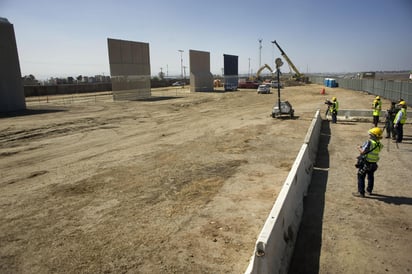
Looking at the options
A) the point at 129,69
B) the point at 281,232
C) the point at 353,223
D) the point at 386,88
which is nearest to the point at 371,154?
the point at 353,223

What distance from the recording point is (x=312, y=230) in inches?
231

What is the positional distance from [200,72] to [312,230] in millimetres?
49042

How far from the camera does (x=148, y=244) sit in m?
Answer: 5.45

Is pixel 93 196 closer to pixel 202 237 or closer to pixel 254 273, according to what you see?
pixel 202 237

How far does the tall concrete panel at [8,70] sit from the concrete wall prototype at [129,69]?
34.8 ft

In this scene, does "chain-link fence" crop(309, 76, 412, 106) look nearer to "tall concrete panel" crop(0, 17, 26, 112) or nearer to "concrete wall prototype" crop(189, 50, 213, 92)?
"concrete wall prototype" crop(189, 50, 213, 92)

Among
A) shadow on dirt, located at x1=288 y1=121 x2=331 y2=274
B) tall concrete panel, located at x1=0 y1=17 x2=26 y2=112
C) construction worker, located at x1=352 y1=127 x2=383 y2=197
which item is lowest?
shadow on dirt, located at x1=288 y1=121 x2=331 y2=274

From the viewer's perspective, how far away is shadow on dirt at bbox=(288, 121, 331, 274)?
15.8 feet

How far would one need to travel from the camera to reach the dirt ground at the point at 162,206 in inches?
199

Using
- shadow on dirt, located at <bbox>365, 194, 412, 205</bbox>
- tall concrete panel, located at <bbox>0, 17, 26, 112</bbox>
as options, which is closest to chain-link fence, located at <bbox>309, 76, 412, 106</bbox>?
shadow on dirt, located at <bbox>365, 194, 412, 205</bbox>

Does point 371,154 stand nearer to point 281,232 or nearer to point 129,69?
point 281,232

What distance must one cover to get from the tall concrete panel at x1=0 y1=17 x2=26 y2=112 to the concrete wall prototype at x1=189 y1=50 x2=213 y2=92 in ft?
95.9

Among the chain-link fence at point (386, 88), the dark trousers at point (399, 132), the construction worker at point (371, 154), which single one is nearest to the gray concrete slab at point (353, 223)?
the construction worker at point (371, 154)

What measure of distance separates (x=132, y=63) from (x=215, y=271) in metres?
36.5
